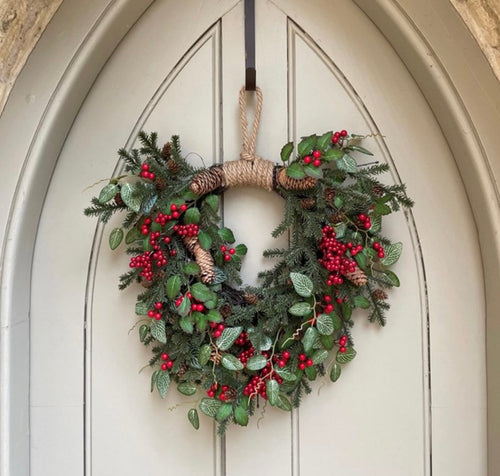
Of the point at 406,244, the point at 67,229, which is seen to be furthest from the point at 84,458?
the point at 406,244

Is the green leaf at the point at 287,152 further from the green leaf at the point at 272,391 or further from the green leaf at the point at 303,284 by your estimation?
the green leaf at the point at 272,391

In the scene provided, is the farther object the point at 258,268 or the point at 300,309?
the point at 258,268

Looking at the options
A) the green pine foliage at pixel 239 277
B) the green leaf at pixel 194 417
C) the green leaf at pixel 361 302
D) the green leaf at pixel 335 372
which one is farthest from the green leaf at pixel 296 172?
the green leaf at pixel 194 417

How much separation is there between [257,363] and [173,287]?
178 millimetres

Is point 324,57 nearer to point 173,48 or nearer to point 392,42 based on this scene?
point 392,42

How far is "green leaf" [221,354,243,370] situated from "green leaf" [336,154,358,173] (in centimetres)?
35

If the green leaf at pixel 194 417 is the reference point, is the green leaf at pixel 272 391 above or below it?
above

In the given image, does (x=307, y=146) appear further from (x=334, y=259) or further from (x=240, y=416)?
(x=240, y=416)

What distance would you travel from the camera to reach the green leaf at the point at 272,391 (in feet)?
2.48

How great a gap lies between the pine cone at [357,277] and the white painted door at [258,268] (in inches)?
4.8

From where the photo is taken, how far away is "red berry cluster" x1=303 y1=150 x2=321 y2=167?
0.74 m

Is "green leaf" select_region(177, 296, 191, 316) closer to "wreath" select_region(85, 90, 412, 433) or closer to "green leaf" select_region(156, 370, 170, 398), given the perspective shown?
"wreath" select_region(85, 90, 412, 433)

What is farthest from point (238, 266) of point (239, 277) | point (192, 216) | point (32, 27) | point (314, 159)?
point (32, 27)

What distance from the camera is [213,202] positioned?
0.79m
